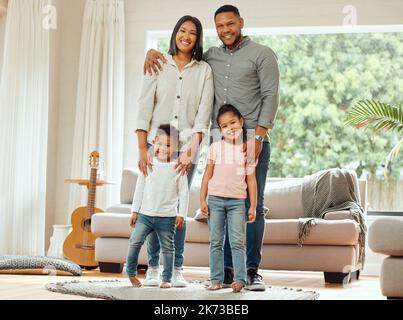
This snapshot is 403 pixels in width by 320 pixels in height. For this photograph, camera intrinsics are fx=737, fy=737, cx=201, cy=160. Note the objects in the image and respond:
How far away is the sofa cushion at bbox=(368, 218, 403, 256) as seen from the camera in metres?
3.24

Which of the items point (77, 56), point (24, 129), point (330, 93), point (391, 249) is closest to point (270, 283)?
point (391, 249)

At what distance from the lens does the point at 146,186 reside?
134 inches

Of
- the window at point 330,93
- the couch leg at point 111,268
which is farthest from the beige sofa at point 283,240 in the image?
the window at point 330,93

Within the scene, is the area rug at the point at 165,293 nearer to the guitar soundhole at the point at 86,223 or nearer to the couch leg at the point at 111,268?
the couch leg at the point at 111,268

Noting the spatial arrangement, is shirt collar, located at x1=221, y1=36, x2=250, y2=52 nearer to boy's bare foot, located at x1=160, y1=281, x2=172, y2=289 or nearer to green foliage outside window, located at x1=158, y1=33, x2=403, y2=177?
boy's bare foot, located at x1=160, y1=281, x2=172, y2=289

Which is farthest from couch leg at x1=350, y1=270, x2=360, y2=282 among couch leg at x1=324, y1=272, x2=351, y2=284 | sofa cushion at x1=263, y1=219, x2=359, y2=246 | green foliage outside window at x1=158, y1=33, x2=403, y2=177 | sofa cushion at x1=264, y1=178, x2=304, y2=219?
green foliage outside window at x1=158, y1=33, x2=403, y2=177

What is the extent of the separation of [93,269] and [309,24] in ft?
8.53

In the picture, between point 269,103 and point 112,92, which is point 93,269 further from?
point 269,103

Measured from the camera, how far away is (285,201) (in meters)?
5.17

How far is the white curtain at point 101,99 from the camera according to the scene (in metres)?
6.15

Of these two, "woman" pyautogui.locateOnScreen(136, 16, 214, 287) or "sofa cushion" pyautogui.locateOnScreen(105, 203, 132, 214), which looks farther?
"sofa cushion" pyautogui.locateOnScreen(105, 203, 132, 214)

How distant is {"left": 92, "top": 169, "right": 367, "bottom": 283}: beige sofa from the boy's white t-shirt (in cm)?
135
